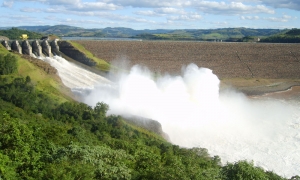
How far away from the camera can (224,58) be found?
184ft

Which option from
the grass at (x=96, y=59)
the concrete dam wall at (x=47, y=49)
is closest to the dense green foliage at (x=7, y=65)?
the concrete dam wall at (x=47, y=49)

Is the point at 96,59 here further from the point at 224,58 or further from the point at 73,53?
the point at 224,58

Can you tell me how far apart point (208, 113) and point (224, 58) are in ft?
75.4

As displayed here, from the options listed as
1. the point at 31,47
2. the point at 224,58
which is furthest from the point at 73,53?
the point at 224,58

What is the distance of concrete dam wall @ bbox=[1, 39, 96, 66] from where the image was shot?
4240 cm

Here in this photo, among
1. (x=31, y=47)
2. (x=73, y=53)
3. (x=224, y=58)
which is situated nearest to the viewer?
(x=31, y=47)

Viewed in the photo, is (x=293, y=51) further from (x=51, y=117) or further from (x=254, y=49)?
(x=51, y=117)

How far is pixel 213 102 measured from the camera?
121 feet

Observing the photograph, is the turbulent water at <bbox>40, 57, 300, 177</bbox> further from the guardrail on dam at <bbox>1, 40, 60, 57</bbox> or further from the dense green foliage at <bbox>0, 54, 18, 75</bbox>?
the dense green foliage at <bbox>0, 54, 18, 75</bbox>

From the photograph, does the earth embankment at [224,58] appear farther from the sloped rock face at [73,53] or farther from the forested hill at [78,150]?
the forested hill at [78,150]

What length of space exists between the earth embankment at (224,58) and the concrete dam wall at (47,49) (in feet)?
13.5

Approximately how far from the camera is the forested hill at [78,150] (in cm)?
1072

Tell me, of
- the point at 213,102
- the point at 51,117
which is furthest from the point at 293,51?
the point at 51,117

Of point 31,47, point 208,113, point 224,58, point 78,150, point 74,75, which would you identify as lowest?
point 208,113
